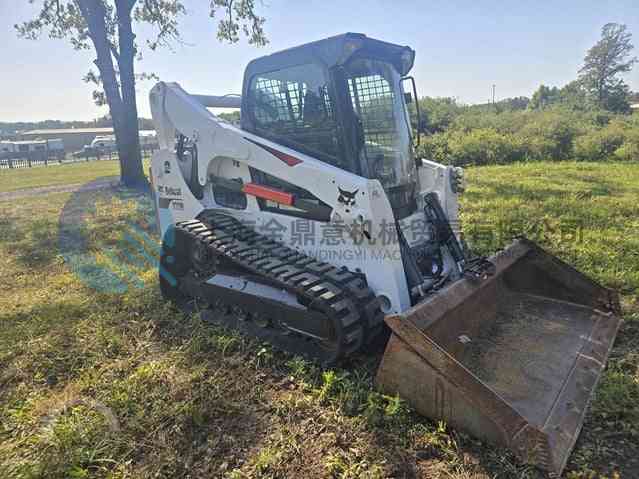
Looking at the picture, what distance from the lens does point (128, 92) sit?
1263 centimetres

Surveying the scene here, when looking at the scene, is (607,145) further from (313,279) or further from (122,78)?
(313,279)

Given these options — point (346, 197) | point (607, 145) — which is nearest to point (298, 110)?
point (346, 197)

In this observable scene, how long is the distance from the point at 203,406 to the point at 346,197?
1.63 m

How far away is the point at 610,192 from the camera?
8.67 meters

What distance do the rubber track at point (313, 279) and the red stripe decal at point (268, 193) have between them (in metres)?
0.35

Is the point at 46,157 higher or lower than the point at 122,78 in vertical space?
lower

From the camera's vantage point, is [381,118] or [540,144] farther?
[540,144]

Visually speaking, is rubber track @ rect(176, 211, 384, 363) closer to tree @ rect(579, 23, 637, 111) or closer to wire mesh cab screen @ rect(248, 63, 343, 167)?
wire mesh cab screen @ rect(248, 63, 343, 167)

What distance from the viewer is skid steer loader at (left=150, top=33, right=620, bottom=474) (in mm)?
2420

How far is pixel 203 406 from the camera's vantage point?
102 inches

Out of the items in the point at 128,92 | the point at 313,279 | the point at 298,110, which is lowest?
the point at 313,279

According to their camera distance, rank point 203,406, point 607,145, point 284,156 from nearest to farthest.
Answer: point 203,406, point 284,156, point 607,145

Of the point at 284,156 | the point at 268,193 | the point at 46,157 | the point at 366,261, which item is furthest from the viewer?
the point at 46,157

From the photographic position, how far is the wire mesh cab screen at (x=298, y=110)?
323cm
